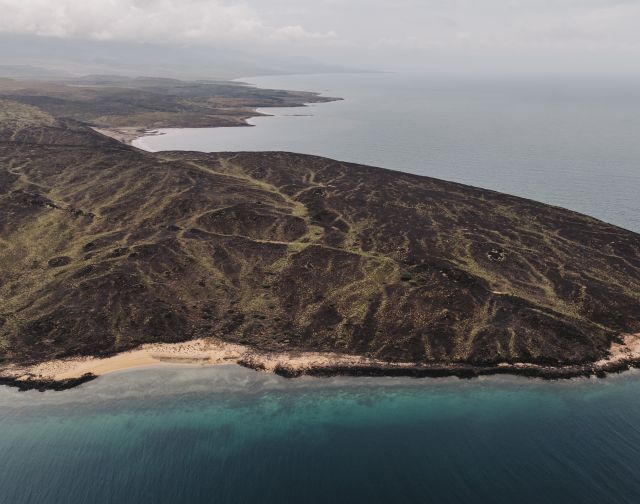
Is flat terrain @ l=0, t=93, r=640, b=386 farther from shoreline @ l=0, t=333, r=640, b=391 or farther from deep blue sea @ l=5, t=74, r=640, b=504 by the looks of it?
deep blue sea @ l=5, t=74, r=640, b=504

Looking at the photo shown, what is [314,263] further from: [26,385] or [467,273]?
[26,385]

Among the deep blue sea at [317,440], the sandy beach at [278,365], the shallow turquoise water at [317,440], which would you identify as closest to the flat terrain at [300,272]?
the sandy beach at [278,365]

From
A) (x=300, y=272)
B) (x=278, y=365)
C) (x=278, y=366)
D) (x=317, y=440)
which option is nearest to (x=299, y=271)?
(x=300, y=272)

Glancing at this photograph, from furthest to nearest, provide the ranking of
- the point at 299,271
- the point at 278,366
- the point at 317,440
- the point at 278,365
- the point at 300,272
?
the point at 299,271 < the point at 300,272 < the point at 278,365 < the point at 278,366 < the point at 317,440

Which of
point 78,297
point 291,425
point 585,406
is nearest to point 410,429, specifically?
point 291,425

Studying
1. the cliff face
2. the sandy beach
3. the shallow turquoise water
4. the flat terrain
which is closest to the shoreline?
the sandy beach

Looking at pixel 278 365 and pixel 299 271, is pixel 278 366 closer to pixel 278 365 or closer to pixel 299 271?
pixel 278 365
